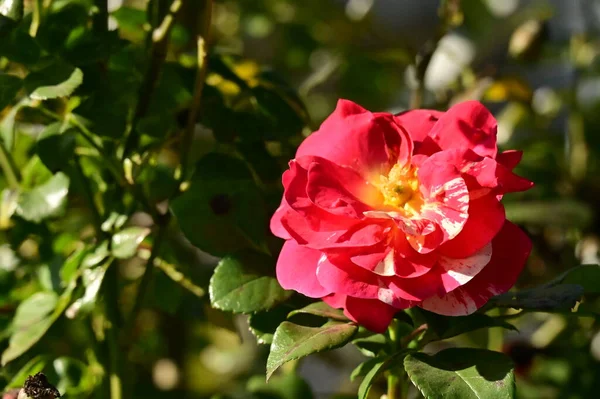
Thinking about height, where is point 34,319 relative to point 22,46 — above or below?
below

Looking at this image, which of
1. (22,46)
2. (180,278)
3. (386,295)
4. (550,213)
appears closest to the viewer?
(386,295)

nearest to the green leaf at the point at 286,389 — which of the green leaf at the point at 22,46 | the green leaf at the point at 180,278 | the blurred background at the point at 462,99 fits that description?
the blurred background at the point at 462,99

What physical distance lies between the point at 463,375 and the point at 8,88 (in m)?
0.32

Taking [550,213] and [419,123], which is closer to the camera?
[419,123]

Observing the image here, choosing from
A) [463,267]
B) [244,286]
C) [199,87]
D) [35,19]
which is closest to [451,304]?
[463,267]

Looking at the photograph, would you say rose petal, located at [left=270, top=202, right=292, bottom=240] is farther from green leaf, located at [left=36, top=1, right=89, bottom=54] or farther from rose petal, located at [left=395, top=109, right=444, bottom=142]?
green leaf, located at [left=36, top=1, right=89, bottom=54]

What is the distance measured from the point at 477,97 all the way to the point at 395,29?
0.71m

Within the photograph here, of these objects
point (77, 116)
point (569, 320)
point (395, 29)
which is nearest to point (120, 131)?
point (77, 116)

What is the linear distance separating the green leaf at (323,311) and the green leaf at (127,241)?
12 cm

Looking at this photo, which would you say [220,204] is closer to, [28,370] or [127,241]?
[127,241]

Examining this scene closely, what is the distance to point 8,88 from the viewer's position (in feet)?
1.65

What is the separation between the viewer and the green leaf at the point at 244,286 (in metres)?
0.47

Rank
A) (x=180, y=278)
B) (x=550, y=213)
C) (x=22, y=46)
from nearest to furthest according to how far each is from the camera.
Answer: (x=22, y=46) → (x=180, y=278) → (x=550, y=213)

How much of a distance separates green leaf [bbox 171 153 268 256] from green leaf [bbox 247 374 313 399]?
0.20 metres
